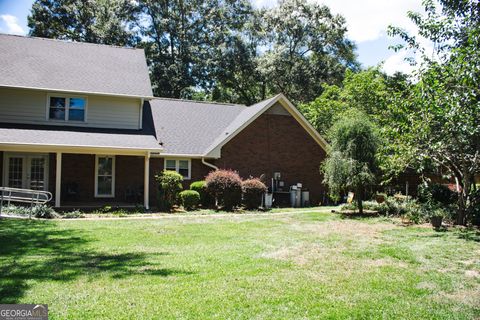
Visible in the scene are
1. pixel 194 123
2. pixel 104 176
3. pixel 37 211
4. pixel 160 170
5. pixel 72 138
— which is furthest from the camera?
pixel 194 123

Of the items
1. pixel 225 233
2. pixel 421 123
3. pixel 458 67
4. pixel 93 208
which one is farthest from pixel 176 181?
pixel 458 67

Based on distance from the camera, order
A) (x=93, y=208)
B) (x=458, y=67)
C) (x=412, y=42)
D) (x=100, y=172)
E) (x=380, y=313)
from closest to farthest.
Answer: (x=380, y=313), (x=458, y=67), (x=412, y=42), (x=93, y=208), (x=100, y=172)

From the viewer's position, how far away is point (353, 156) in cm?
1777

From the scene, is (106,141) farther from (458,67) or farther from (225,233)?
(458,67)

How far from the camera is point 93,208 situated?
1780 centimetres

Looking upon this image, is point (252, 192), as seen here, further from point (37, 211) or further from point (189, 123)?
point (37, 211)

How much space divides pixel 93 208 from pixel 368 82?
19.9 m

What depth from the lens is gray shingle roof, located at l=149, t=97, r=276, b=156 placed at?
21.5m

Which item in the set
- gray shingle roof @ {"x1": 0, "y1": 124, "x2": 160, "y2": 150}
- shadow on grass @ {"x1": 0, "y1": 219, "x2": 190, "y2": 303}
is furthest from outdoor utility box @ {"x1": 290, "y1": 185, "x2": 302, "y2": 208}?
shadow on grass @ {"x1": 0, "y1": 219, "x2": 190, "y2": 303}

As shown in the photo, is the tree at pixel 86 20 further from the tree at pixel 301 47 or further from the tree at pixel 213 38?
the tree at pixel 301 47

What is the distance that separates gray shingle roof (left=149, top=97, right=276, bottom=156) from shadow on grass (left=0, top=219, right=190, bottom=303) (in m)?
10.5

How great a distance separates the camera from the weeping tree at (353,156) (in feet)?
57.2

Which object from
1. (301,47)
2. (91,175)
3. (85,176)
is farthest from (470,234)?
(301,47)

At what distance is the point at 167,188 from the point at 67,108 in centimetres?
680
